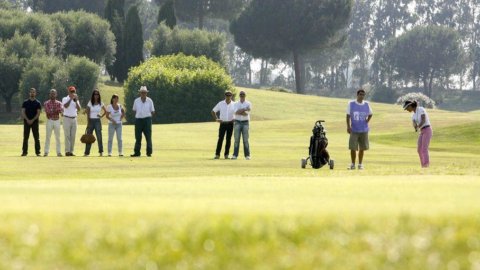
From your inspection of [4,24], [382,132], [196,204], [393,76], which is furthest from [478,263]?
[393,76]

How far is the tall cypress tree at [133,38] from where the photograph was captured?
107 metres

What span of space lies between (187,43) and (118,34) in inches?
274

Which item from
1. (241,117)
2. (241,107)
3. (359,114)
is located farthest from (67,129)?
(359,114)

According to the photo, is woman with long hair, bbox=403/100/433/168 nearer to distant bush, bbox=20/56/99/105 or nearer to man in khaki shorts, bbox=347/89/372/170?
man in khaki shorts, bbox=347/89/372/170

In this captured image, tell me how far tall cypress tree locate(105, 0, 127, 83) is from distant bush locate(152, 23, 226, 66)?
11.7 ft

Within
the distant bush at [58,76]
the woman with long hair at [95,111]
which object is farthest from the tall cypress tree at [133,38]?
the woman with long hair at [95,111]

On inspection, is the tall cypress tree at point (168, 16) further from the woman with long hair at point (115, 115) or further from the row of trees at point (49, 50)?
the woman with long hair at point (115, 115)

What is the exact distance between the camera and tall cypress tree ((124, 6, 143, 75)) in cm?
10744

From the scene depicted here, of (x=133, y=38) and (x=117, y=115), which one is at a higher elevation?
(x=133, y=38)

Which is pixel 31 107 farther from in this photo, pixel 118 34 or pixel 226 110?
pixel 118 34

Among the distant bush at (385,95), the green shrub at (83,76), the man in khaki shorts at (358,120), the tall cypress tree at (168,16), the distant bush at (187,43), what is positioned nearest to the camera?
the man in khaki shorts at (358,120)

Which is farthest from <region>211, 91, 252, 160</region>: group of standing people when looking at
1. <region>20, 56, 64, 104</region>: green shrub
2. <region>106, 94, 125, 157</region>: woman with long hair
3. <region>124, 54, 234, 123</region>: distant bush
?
<region>20, 56, 64, 104</region>: green shrub

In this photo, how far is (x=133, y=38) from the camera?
107688 millimetres

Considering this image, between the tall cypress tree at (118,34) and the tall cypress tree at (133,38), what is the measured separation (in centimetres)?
113
